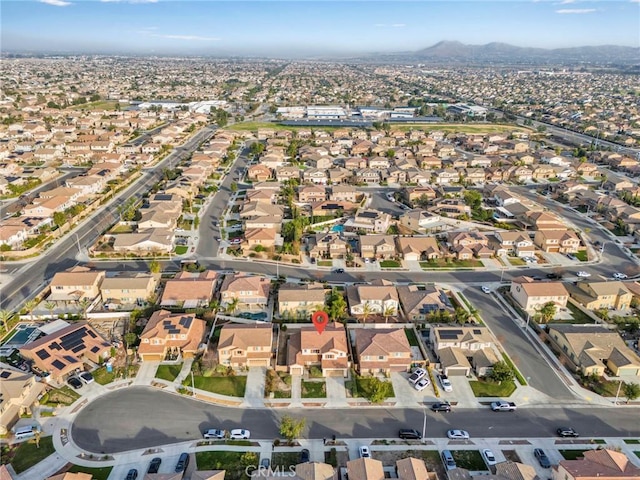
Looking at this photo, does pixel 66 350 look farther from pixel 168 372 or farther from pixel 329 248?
pixel 329 248

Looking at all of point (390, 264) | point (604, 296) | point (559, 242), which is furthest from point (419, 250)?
point (604, 296)

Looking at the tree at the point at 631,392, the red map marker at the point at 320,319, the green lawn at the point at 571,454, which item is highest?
the red map marker at the point at 320,319


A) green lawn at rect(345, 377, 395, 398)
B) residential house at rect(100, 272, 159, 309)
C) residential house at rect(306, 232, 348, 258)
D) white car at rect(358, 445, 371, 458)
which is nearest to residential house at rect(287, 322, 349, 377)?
green lawn at rect(345, 377, 395, 398)

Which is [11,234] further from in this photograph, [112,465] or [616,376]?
[616,376]

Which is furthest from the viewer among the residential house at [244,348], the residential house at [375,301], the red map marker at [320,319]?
the residential house at [375,301]

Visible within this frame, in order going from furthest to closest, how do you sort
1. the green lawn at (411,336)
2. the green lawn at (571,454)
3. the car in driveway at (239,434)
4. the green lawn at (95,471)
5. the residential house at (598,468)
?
the green lawn at (411,336) → the car in driveway at (239,434) → the green lawn at (571,454) → the green lawn at (95,471) → the residential house at (598,468)

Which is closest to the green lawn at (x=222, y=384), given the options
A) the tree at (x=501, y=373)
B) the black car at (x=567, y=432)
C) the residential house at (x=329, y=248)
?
the tree at (x=501, y=373)

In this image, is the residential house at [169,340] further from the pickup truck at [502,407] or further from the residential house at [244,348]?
the pickup truck at [502,407]

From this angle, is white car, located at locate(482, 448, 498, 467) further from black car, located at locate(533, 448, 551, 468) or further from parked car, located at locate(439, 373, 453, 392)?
parked car, located at locate(439, 373, 453, 392)
